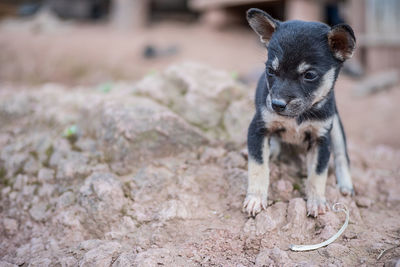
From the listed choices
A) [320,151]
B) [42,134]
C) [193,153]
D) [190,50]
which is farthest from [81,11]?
[320,151]

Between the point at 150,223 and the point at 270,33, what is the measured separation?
1.95 metres

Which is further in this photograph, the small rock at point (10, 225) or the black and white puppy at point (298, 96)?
the small rock at point (10, 225)

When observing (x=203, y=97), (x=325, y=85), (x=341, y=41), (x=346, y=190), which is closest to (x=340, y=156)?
(x=346, y=190)

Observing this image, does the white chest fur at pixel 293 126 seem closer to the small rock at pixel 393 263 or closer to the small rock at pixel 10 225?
the small rock at pixel 393 263

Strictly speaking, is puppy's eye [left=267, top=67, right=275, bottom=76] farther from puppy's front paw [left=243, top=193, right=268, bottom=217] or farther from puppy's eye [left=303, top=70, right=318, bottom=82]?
puppy's front paw [left=243, top=193, right=268, bottom=217]

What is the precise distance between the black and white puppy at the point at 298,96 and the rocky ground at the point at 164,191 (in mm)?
257

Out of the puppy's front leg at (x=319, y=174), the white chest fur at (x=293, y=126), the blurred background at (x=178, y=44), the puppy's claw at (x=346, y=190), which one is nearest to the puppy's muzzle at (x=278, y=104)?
the white chest fur at (x=293, y=126)

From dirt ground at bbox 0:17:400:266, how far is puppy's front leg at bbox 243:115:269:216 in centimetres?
13

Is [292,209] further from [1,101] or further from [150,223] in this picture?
[1,101]

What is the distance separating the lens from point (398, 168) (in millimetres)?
4457

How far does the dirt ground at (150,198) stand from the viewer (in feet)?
9.30

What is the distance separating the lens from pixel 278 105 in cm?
280

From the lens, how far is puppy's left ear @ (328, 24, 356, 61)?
2.80m

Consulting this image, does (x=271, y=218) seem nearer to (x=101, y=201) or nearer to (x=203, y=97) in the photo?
(x=101, y=201)
